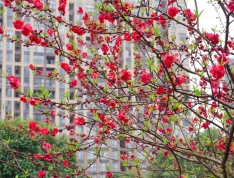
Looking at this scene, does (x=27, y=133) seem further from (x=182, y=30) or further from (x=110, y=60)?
(x=182, y=30)

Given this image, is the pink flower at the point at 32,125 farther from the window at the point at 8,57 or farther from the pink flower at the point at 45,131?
the window at the point at 8,57

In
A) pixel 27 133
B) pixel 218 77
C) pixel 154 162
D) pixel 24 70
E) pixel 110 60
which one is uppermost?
pixel 24 70

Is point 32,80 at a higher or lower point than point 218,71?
higher

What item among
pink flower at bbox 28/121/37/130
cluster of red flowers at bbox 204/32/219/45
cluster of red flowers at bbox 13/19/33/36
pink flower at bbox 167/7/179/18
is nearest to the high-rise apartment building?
pink flower at bbox 28/121/37/130

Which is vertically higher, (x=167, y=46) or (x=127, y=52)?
(x=127, y=52)

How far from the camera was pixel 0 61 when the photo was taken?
34.8 metres

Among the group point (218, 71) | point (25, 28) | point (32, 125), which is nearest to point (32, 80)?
point (32, 125)

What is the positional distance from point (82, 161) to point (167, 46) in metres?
31.3

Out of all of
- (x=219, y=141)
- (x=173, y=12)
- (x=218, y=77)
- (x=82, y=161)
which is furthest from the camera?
(x=82, y=161)

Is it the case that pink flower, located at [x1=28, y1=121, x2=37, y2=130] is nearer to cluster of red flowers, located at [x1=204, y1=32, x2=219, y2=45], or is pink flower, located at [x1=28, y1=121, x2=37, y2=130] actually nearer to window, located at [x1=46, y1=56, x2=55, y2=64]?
cluster of red flowers, located at [x1=204, y1=32, x2=219, y2=45]

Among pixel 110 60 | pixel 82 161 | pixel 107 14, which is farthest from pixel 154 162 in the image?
pixel 82 161

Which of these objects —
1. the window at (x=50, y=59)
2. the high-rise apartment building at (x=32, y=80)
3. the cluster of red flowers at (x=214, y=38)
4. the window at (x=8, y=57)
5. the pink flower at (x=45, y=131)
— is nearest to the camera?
the cluster of red flowers at (x=214, y=38)

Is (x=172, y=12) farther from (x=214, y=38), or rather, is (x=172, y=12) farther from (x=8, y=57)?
(x=8, y=57)

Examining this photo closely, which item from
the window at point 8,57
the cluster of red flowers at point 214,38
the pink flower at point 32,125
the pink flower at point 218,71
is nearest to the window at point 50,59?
the window at point 8,57
